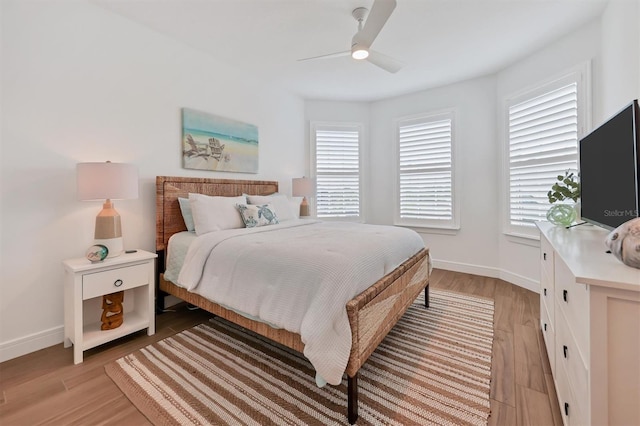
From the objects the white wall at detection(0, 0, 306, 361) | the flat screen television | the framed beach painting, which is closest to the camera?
the flat screen television

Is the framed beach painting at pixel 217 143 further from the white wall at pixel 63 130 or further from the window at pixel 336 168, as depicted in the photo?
Result: the window at pixel 336 168

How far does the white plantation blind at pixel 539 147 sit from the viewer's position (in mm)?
2816

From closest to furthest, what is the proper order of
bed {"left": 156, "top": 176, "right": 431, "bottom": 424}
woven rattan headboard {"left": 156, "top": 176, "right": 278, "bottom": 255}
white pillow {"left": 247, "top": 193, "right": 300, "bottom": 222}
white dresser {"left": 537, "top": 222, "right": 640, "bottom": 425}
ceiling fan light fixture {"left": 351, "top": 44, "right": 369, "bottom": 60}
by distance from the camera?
1. white dresser {"left": 537, "top": 222, "right": 640, "bottom": 425}
2. bed {"left": 156, "top": 176, "right": 431, "bottom": 424}
3. ceiling fan light fixture {"left": 351, "top": 44, "right": 369, "bottom": 60}
4. woven rattan headboard {"left": 156, "top": 176, "right": 278, "bottom": 255}
5. white pillow {"left": 247, "top": 193, "right": 300, "bottom": 222}

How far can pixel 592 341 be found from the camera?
2.82ft

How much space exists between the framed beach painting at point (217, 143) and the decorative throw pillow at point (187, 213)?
0.48m

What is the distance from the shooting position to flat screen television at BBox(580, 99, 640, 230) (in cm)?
129

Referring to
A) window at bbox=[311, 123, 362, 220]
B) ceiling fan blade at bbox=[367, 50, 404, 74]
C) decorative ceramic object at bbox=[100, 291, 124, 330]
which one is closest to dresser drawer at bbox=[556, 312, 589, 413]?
ceiling fan blade at bbox=[367, 50, 404, 74]

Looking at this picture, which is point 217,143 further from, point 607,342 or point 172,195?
point 607,342

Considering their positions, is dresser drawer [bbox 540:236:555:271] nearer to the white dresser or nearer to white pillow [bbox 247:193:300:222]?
the white dresser

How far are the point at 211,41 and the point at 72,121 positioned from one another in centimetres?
151

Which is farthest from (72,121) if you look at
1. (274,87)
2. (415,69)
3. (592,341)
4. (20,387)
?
(415,69)

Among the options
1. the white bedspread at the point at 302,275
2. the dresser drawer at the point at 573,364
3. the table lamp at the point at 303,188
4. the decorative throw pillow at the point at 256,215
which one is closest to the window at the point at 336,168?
the table lamp at the point at 303,188

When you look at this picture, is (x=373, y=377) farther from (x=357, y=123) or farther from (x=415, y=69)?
(x=357, y=123)

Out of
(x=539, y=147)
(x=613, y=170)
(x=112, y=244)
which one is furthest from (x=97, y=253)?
(x=539, y=147)
